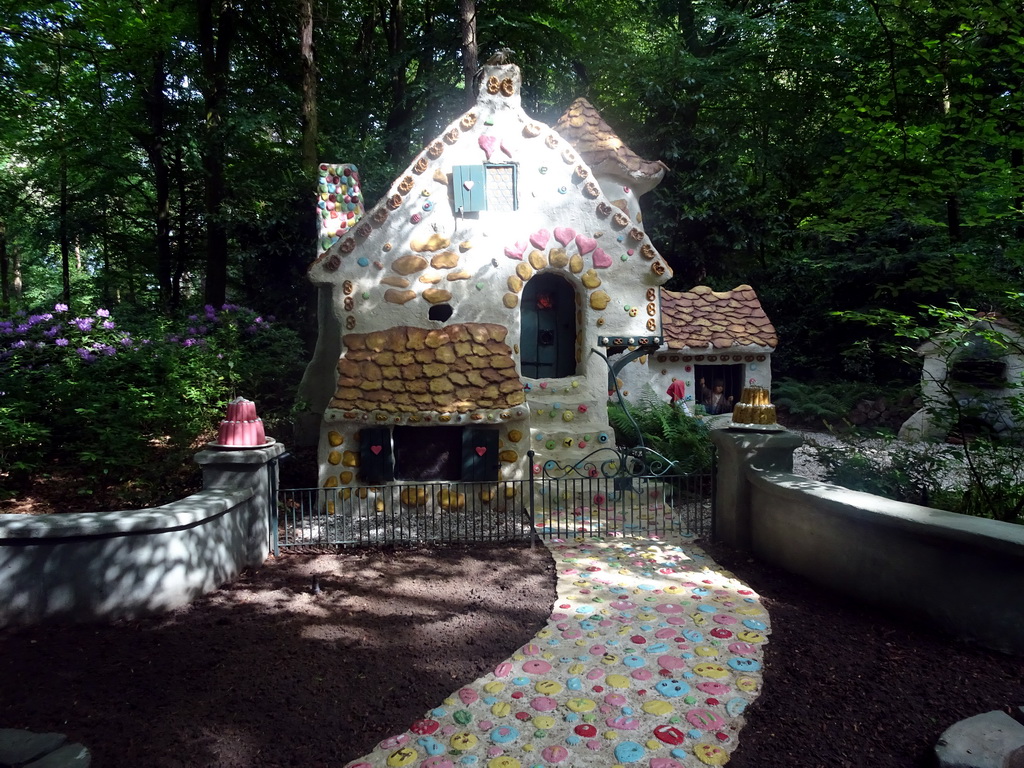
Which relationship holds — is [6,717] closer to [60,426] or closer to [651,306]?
[60,426]

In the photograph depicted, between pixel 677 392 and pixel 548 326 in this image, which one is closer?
pixel 548 326

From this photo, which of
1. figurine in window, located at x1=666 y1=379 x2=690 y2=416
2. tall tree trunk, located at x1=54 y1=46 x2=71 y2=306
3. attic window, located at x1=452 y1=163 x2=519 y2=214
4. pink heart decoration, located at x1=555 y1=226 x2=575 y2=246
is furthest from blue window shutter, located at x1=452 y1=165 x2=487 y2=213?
tall tree trunk, located at x1=54 y1=46 x2=71 y2=306

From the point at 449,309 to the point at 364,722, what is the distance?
19.9 feet

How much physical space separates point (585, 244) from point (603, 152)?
2.72 meters

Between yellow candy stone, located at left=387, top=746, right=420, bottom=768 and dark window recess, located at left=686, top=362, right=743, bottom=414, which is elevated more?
dark window recess, located at left=686, top=362, right=743, bottom=414

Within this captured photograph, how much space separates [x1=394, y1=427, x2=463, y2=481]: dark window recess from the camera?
8.41 metres

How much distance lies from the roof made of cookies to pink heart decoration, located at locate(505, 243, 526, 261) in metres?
0.01

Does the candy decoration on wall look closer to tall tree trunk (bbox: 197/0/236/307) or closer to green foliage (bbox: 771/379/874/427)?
tall tree trunk (bbox: 197/0/236/307)

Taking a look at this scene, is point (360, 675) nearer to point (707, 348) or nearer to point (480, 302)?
point (480, 302)

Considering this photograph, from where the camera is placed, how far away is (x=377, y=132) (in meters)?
16.7

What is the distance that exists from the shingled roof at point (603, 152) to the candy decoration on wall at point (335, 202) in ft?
12.6

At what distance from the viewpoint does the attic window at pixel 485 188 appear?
8531mm

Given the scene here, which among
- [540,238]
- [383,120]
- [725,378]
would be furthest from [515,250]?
[383,120]

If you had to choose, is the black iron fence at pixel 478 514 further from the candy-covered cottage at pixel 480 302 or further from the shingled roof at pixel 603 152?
the shingled roof at pixel 603 152
